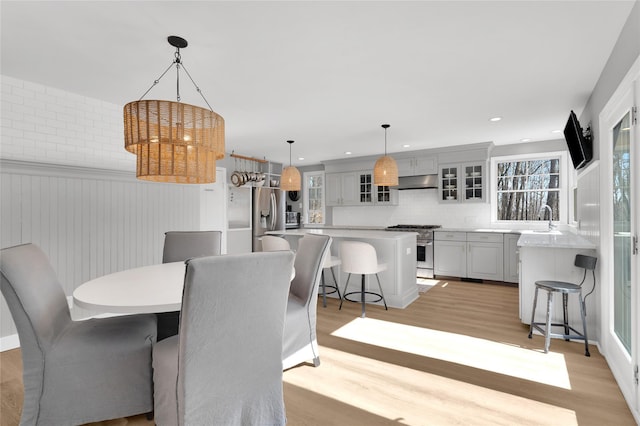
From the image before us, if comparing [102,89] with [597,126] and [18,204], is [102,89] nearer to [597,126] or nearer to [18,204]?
[18,204]

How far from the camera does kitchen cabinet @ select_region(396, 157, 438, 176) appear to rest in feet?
19.9

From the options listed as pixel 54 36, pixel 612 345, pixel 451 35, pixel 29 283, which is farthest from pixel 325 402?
pixel 54 36

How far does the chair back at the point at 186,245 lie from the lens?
9.82 ft

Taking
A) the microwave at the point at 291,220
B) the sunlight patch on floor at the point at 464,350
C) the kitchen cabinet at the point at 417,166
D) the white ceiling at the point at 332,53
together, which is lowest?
Result: the sunlight patch on floor at the point at 464,350

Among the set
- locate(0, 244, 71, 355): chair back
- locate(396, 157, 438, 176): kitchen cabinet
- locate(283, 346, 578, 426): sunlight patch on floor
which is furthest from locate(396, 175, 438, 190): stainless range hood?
locate(0, 244, 71, 355): chair back

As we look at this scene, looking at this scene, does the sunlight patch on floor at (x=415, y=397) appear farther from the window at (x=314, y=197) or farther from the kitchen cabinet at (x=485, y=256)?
the window at (x=314, y=197)

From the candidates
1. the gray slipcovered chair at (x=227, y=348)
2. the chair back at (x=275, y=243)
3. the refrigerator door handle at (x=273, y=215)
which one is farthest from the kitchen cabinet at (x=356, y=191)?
the gray slipcovered chair at (x=227, y=348)

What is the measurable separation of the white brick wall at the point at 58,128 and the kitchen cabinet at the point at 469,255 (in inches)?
188

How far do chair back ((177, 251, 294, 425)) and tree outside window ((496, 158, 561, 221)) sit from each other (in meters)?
5.32

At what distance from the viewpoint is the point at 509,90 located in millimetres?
3172

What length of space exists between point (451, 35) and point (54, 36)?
2.63 m

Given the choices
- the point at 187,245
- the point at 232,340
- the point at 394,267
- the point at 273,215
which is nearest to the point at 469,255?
the point at 394,267

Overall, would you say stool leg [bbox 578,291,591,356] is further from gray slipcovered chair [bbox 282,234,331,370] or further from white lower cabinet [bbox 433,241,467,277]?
white lower cabinet [bbox 433,241,467,277]

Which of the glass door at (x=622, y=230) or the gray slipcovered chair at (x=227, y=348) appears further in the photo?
the glass door at (x=622, y=230)
